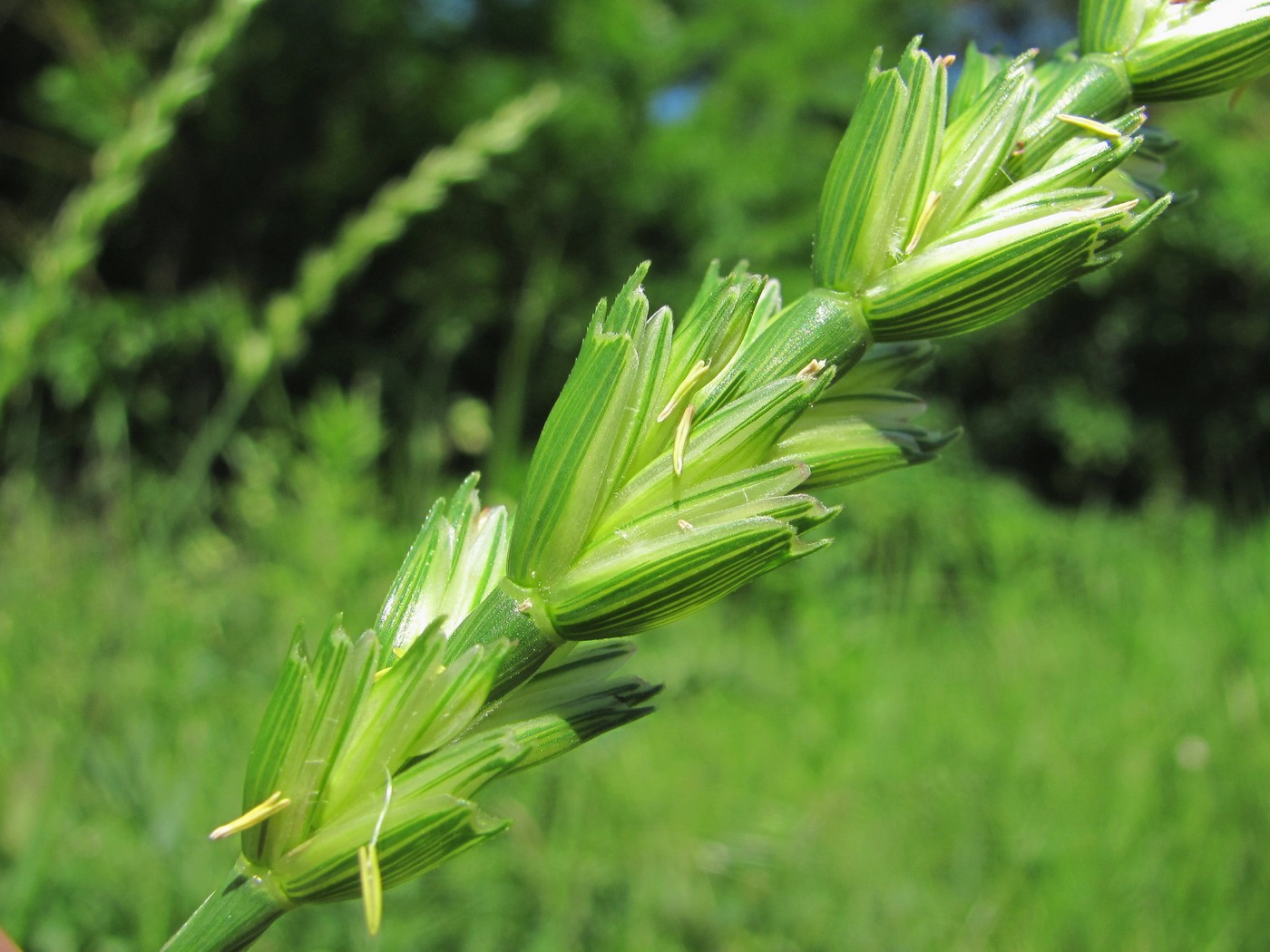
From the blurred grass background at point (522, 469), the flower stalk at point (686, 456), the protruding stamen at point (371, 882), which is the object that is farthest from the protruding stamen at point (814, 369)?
the blurred grass background at point (522, 469)

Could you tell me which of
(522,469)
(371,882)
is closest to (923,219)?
(371,882)

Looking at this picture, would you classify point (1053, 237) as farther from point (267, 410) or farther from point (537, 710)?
point (267, 410)

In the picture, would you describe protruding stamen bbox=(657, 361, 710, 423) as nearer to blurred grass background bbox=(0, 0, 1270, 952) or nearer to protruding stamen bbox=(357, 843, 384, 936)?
protruding stamen bbox=(357, 843, 384, 936)

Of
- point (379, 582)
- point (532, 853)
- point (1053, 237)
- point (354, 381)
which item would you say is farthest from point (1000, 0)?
point (1053, 237)

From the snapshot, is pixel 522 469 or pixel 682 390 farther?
pixel 522 469

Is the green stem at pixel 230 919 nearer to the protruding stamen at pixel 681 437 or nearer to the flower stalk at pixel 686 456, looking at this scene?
the flower stalk at pixel 686 456

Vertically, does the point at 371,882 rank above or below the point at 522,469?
below

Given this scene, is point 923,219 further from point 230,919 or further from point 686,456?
point 230,919
